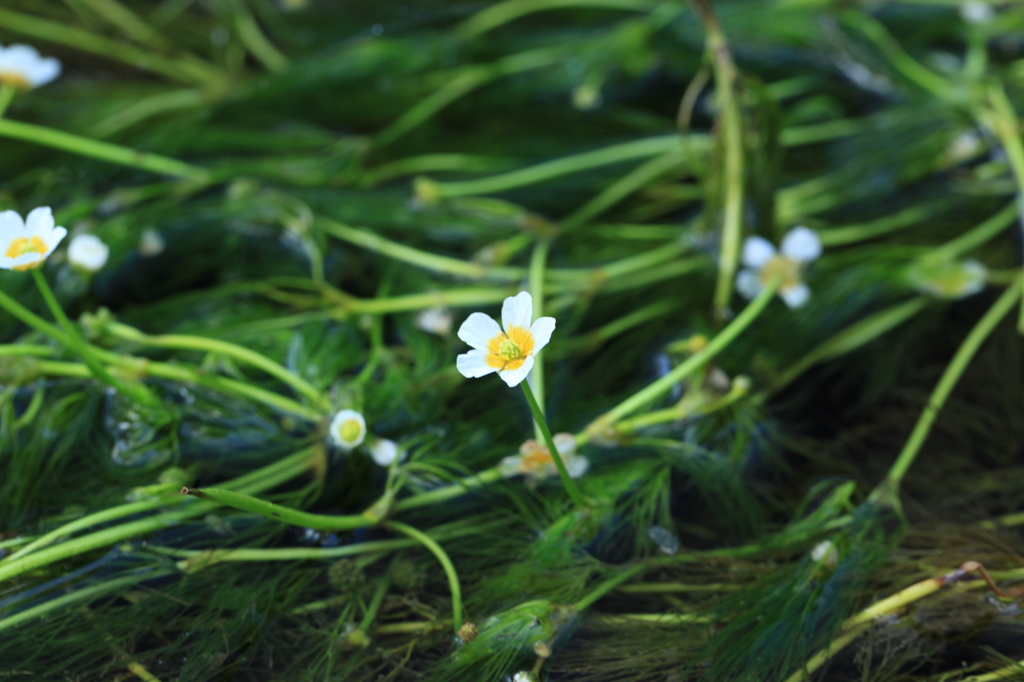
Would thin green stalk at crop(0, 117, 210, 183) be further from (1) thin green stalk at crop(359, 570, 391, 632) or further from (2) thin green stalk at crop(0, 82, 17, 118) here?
(1) thin green stalk at crop(359, 570, 391, 632)

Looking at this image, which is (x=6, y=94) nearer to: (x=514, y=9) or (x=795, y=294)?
(x=514, y=9)

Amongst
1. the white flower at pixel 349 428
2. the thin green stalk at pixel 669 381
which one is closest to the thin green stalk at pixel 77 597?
the white flower at pixel 349 428

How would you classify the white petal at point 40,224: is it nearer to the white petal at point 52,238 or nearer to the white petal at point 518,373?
the white petal at point 52,238

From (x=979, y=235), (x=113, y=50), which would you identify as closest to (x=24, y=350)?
(x=113, y=50)

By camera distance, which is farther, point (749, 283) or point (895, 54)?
point (895, 54)

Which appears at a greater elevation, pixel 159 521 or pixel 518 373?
pixel 159 521

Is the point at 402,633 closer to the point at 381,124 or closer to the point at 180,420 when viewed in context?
the point at 180,420

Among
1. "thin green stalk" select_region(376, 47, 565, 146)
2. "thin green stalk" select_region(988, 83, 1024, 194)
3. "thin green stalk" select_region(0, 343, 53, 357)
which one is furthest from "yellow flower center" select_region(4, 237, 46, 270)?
"thin green stalk" select_region(988, 83, 1024, 194)
